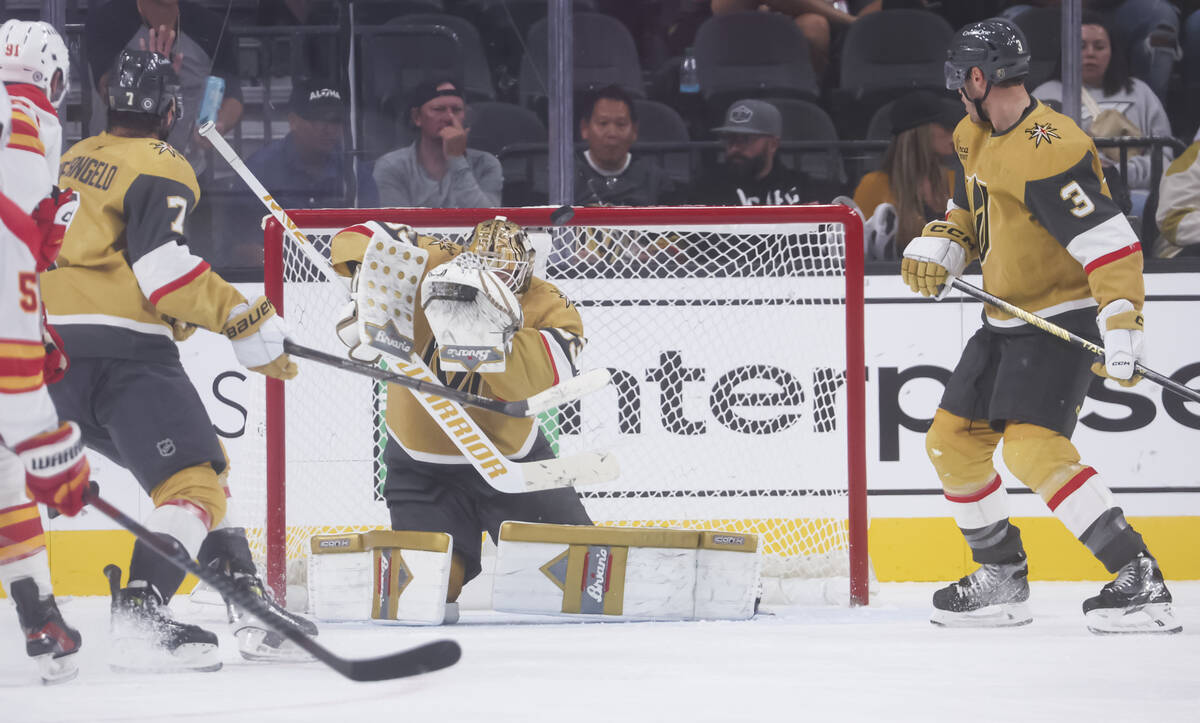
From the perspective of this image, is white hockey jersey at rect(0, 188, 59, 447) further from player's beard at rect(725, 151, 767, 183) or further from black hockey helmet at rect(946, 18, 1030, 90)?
player's beard at rect(725, 151, 767, 183)

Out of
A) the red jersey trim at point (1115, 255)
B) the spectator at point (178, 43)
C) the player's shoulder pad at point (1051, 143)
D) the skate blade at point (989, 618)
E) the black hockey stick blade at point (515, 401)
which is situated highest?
the spectator at point (178, 43)

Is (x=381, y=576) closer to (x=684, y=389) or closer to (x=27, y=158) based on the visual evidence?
(x=684, y=389)

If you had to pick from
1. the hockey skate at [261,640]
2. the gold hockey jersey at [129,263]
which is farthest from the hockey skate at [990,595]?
the gold hockey jersey at [129,263]

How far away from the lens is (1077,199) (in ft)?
9.64

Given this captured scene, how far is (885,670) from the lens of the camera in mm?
2510

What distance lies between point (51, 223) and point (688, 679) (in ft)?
4.25

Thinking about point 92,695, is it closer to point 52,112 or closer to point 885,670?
point 52,112

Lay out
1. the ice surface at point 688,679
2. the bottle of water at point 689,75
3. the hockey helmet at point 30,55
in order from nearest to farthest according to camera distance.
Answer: the ice surface at point 688,679 → the hockey helmet at point 30,55 → the bottle of water at point 689,75

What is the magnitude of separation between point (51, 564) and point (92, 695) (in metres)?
1.62

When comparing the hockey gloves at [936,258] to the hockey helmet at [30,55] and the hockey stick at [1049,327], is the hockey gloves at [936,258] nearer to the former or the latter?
the hockey stick at [1049,327]

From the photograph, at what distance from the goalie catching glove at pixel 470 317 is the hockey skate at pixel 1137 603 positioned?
4.37 feet

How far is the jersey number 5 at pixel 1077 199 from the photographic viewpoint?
115 inches

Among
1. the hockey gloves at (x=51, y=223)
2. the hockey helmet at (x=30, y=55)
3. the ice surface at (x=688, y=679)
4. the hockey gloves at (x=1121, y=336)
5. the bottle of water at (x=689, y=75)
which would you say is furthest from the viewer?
the bottle of water at (x=689, y=75)


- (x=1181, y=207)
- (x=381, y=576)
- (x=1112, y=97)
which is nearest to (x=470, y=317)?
(x=381, y=576)
